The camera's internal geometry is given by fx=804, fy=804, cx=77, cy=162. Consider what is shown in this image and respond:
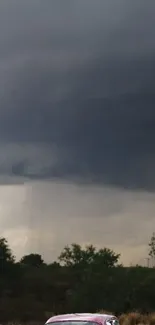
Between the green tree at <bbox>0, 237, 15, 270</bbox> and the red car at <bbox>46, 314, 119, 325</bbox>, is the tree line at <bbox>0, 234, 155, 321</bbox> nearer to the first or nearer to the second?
the green tree at <bbox>0, 237, 15, 270</bbox>

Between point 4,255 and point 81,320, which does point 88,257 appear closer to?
point 4,255

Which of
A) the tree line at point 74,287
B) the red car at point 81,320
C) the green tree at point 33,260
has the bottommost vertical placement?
the red car at point 81,320

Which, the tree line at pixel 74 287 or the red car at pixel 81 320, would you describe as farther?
the tree line at pixel 74 287

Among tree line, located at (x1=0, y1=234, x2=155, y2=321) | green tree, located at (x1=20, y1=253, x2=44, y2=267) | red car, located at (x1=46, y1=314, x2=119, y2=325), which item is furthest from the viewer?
green tree, located at (x1=20, y1=253, x2=44, y2=267)

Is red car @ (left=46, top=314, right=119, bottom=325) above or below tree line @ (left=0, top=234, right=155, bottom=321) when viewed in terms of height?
below

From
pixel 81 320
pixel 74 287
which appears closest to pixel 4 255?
pixel 74 287

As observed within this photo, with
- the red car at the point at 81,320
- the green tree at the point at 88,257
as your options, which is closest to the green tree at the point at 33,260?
the green tree at the point at 88,257

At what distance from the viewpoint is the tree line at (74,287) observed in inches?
3329

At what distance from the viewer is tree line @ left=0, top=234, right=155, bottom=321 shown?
277 ft

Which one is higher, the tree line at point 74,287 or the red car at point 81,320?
the tree line at point 74,287

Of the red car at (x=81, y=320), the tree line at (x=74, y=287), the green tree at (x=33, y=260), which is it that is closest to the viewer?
the red car at (x=81, y=320)

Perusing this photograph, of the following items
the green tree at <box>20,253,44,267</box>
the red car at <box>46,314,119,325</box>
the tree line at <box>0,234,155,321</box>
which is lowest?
the red car at <box>46,314,119,325</box>

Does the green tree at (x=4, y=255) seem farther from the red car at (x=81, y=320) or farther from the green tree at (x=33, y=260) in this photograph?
the red car at (x=81, y=320)

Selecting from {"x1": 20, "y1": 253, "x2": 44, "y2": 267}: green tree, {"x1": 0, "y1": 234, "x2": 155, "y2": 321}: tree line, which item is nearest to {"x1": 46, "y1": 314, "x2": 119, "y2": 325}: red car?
{"x1": 0, "y1": 234, "x2": 155, "y2": 321}: tree line
